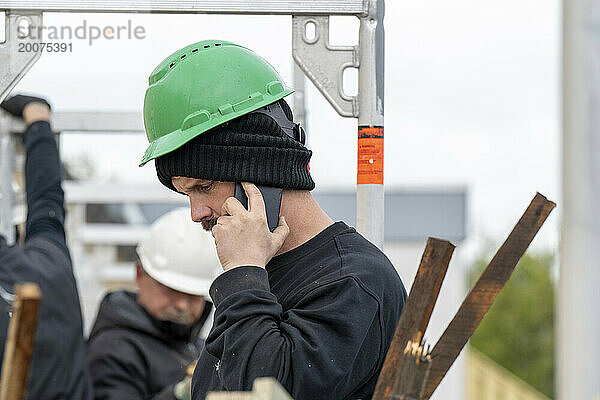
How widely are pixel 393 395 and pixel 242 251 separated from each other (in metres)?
0.55

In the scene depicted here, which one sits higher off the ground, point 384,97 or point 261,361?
point 384,97

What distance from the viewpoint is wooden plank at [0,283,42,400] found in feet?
3.88

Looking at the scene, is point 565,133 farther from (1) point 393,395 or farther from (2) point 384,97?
(1) point 393,395

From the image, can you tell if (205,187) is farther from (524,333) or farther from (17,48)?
(524,333)

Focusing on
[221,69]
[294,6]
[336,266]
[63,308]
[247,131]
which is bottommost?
[63,308]

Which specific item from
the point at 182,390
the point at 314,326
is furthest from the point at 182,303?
the point at 314,326

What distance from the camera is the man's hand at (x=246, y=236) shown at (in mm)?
2014

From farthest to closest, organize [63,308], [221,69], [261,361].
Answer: [63,308] → [221,69] → [261,361]

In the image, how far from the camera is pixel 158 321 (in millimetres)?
4629

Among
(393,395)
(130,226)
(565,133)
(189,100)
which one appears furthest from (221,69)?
(130,226)

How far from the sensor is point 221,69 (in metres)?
2.15

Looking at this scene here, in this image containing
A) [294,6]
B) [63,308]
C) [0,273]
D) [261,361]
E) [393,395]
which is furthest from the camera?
[63,308]

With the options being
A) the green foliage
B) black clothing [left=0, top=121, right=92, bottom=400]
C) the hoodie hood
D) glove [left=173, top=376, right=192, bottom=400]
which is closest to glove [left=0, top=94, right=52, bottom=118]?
black clothing [left=0, top=121, right=92, bottom=400]

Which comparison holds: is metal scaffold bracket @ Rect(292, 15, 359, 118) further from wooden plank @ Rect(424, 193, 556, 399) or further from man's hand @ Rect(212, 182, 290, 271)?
wooden plank @ Rect(424, 193, 556, 399)
